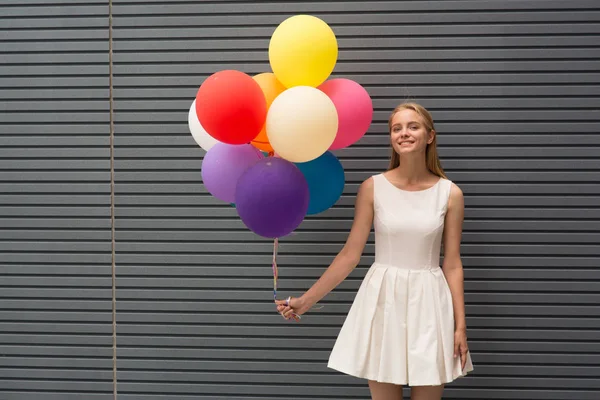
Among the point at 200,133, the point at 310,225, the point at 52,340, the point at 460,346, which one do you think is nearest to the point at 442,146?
the point at 310,225

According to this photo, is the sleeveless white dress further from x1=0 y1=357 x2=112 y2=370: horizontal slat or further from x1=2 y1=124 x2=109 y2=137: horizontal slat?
x1=2 y1=124 x2=109 y2=137: horizontal slat

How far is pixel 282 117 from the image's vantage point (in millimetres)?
2121

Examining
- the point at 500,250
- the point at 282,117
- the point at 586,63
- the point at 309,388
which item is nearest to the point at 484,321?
the point at 500,250

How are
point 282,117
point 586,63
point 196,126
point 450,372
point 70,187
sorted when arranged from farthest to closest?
point 70,187 → point 586,63 → point 196,126 → point 450,372 → point 282,117

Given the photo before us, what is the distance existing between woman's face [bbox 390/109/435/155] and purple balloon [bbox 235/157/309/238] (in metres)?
0.47

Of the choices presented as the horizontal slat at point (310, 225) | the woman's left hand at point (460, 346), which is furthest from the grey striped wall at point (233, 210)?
the woman's left hand at point (460, 346)

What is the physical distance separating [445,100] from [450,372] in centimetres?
140

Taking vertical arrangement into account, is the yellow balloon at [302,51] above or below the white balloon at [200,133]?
above

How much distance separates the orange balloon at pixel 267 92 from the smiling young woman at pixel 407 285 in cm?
49

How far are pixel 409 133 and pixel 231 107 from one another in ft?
2.54

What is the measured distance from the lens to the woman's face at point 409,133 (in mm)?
2373

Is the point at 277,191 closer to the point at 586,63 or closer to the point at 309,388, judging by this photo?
the point at 309,388

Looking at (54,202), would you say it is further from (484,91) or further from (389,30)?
(484,91)

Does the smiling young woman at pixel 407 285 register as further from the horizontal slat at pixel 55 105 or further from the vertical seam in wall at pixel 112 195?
the horizontal slat at pixel 55 105
